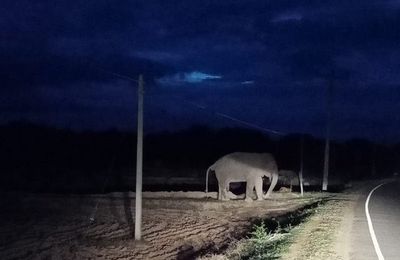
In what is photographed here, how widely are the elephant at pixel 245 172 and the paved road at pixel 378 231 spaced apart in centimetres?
582

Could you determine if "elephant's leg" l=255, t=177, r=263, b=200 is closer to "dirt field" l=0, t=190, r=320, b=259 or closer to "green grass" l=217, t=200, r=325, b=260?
"dirt field" l=0, t=190, r=320, b=259

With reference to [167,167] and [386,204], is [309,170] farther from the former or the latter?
[386,204]

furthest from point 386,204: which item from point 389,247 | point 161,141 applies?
point 161,141

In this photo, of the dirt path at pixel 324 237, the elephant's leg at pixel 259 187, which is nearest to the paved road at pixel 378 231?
the dirt path at pixel 324 237

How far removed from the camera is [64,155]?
76.0 meters

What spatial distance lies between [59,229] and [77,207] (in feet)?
20.3

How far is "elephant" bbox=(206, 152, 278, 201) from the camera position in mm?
30219

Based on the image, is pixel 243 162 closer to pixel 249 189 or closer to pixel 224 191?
pixel 249 189

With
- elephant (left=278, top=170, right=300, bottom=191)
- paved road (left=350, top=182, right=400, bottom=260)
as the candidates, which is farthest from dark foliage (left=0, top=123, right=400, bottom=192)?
paved road (left=350, top=182, right=400, bottom=260)

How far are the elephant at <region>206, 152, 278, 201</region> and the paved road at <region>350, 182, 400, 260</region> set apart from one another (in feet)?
19.1

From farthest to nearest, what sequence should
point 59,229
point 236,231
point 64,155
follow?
point 64,155
point 59,229
point 236,231

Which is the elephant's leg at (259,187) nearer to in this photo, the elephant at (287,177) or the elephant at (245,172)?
the elephant at (245,172)

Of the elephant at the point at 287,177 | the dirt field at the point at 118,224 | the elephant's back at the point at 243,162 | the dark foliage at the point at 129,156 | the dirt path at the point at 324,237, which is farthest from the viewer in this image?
the dark foliage at the point at 129,156

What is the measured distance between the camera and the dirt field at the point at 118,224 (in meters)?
18.3
